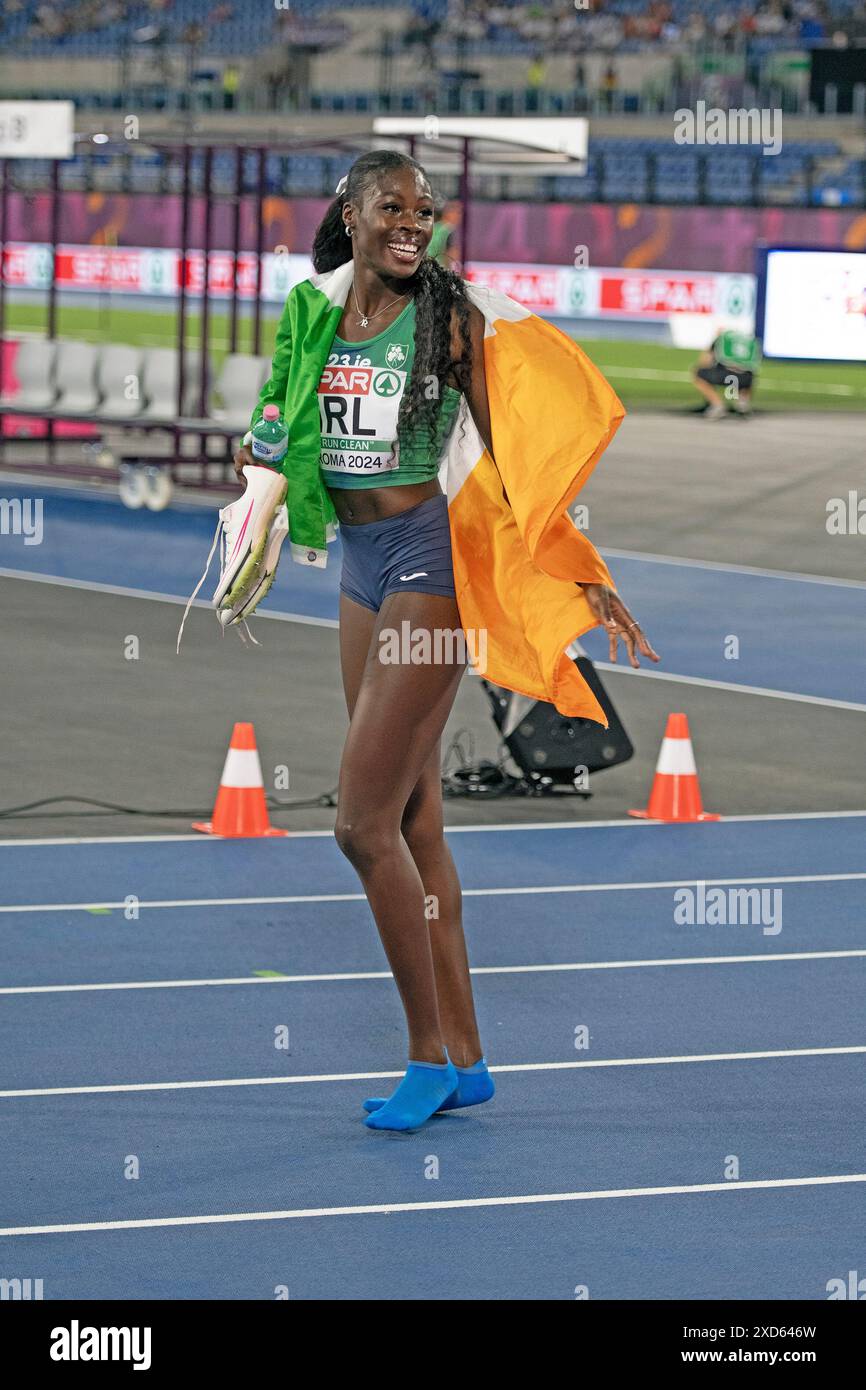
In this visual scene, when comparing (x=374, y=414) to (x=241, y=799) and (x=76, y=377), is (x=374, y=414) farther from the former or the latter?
(x=76, y=377)

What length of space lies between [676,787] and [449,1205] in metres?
4.70

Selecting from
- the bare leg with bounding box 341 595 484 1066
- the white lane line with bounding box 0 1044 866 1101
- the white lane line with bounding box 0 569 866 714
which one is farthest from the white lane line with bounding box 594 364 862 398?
the bare leg with bounding box 341 595 484 1066

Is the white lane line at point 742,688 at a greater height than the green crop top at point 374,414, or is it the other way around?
the green crop top at point 374,414

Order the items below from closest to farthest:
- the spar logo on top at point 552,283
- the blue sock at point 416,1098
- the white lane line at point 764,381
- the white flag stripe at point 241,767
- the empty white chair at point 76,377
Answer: the blue sock at point 416,1098 → the white flag stripe at point 241,767 → the empty white chair at point 76,377 → the white lane line at point 764,381 → the spar logo on top at point 552,283

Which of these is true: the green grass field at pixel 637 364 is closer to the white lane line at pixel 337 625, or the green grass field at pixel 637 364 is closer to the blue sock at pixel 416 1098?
the white lane line at pixel 337 625

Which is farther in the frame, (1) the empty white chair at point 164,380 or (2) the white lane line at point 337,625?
(1) the empty white chair at point 164,380

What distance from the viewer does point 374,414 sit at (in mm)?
5789

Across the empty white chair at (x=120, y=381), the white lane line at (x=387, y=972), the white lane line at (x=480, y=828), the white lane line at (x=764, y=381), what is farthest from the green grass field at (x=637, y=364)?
the white lane line at (x=387, y=972)

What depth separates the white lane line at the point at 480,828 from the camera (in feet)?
30.5

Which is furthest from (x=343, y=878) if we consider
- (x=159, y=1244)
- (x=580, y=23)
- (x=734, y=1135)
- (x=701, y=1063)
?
(x=580, y=23)

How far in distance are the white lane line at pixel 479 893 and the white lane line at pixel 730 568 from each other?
334 inches

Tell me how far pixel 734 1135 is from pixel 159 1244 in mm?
1693

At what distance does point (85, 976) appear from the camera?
7.38m

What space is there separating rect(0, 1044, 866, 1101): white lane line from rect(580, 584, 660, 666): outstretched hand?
1.43 meters
